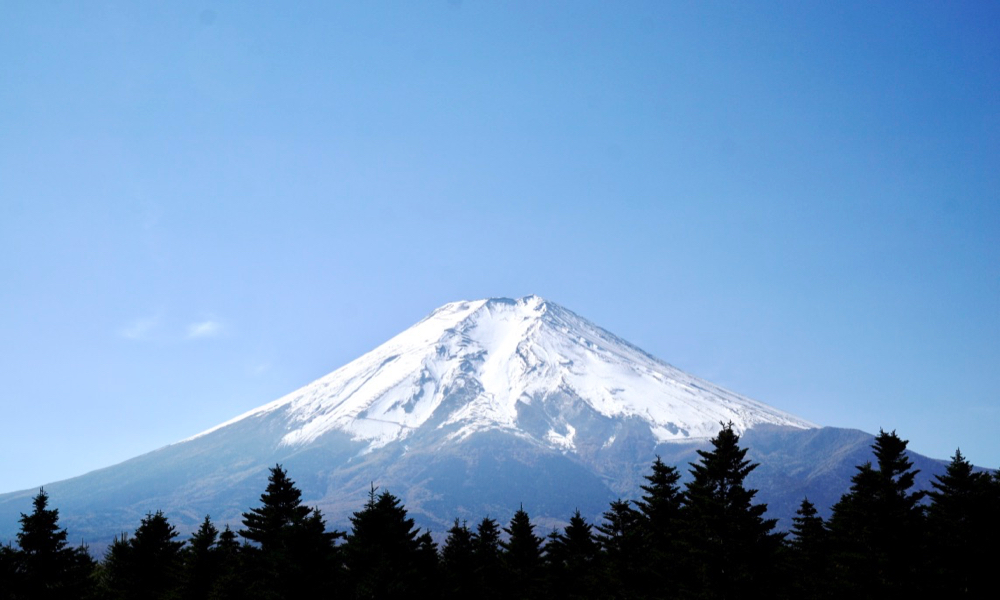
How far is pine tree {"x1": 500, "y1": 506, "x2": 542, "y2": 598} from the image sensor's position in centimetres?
5075

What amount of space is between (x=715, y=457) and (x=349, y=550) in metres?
18.8

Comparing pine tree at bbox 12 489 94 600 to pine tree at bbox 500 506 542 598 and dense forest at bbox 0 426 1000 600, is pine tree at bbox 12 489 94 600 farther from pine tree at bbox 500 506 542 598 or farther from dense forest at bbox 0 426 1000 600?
pine tree at bbox 500 506 542 598

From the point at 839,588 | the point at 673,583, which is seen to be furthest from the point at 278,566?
the point at 839,588

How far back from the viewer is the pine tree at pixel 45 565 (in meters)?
38.3

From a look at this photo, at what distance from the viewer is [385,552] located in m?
42.8

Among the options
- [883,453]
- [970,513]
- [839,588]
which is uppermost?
A: [883,453]

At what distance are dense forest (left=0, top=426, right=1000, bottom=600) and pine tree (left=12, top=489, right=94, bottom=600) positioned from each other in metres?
0.06

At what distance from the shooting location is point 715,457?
35.8 m

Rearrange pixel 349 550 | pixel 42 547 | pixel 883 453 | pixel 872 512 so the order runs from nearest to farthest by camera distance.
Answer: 1. pixel 872 512
2. pixel 42 547
3. pixel 349 550
4. pixel 883 453

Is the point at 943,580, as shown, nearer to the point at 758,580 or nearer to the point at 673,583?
the point at 758,580

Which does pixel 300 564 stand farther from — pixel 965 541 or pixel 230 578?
pixel 965 541

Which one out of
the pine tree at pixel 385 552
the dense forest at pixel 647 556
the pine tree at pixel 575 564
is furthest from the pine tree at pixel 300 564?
the pine tree at pixel 575 564

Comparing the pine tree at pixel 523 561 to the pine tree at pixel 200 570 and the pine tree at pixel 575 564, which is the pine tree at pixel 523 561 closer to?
the pine tree at pixel 575 564

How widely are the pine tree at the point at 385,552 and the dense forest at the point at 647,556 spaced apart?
8 cm
